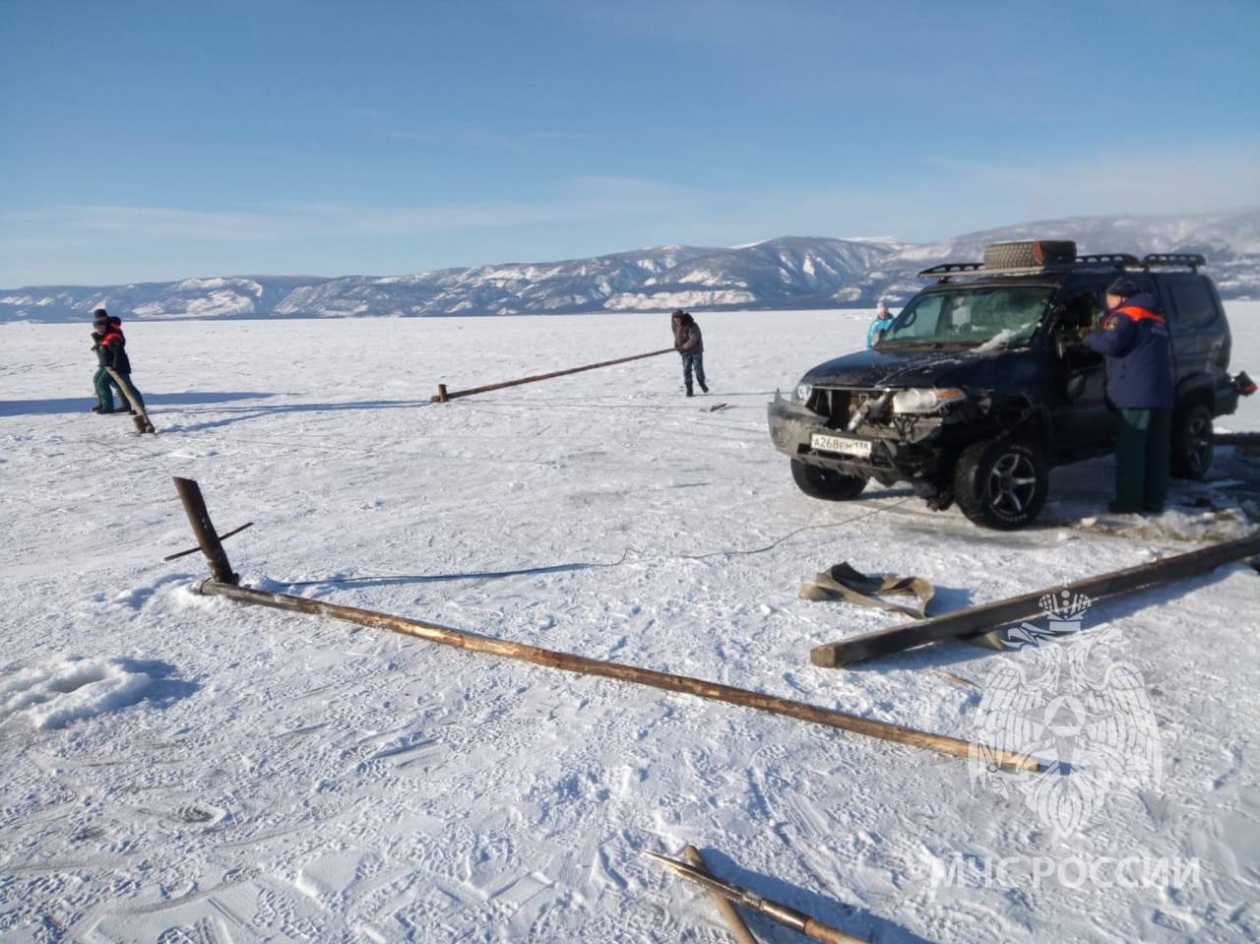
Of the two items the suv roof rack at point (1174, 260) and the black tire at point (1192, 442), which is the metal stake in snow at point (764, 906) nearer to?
the black tire at point (1192, 442)

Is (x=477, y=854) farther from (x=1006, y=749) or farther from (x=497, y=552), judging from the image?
(x=497, y=552)

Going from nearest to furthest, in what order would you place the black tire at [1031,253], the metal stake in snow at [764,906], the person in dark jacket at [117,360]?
the metal stake in snow at [764,906]
the black tire at [1031,253]
the person in dark jacket at [117,360]

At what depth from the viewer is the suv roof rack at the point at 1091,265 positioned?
7.16 meters

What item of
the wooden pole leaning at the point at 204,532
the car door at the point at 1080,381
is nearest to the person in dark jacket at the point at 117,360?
the wooden pole leaning at the point at 204,532

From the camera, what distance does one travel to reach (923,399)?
19.4 feet

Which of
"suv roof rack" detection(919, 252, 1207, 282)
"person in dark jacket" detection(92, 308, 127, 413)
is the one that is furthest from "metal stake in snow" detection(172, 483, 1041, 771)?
"person in dark jacket" detection(92, 308, 127, 413)

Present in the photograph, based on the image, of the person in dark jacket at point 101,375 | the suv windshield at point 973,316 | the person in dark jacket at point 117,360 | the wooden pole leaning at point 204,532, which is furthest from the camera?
the person in dark jacket at point 101,375

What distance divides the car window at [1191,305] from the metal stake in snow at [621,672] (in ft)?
19.0

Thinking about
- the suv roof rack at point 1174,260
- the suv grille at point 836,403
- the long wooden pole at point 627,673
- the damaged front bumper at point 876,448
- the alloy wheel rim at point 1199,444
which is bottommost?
the alloy wheel rim at point 1199,444

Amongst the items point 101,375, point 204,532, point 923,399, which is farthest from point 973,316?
point 101,375

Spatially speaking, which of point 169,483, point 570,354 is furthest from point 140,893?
point 570,354

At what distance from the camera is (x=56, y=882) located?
2760mm

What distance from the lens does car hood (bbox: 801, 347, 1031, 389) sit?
6.00m

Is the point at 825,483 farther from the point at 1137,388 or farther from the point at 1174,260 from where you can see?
the point at 1174,260
